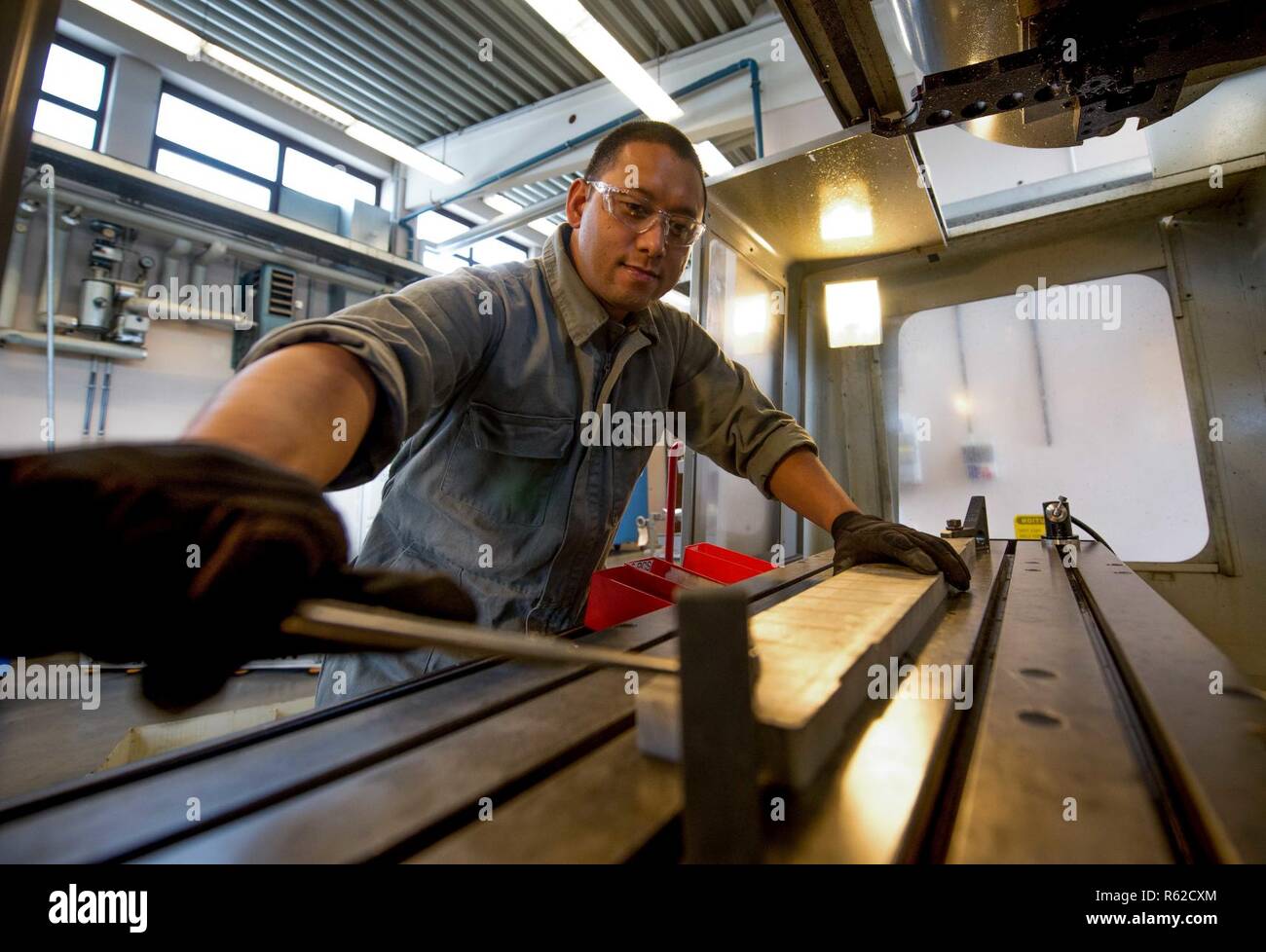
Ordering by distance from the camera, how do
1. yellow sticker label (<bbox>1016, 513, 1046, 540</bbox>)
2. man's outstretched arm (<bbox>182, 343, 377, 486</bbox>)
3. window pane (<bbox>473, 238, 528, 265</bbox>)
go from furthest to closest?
window pane (<bbox>473, 238, 528, 265</bbox>) → yellow sticker label (<bbox>1016, 513, 1046, 540</bbox>) → man's outstretched arm (<bbox>182, 343, 377, 486</bbox>)

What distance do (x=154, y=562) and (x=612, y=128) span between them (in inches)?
168

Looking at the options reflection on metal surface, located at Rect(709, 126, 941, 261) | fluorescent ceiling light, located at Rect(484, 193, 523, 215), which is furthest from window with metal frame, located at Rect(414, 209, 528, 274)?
reflection on metal surface, located at Rect(709, 126, 941, 261)

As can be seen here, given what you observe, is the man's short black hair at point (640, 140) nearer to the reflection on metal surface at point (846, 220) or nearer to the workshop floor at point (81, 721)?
the reflection on metal surface at point (846, 220)

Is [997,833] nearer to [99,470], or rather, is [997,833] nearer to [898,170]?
[99,470]

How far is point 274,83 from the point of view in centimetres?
334

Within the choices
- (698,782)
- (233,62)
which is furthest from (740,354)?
(233,62)

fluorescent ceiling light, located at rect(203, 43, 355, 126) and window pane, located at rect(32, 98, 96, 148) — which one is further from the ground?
window pane, located at rect(32, 98, 96, 148)

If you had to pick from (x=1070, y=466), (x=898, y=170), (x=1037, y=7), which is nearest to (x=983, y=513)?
(x=1070, y=466)

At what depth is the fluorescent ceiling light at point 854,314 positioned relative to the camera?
257 cm

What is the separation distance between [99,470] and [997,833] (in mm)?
607

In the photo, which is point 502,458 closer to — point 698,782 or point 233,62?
point 698,782

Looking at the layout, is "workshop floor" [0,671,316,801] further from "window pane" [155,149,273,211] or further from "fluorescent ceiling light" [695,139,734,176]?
"fluorescent ceiling light" [695,139,734,176]

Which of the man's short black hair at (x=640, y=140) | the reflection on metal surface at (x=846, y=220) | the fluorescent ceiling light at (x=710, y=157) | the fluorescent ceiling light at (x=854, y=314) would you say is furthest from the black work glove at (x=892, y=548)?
the fluorescent ceiling light at (x=710, y=157)

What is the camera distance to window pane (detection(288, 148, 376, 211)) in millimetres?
5047
